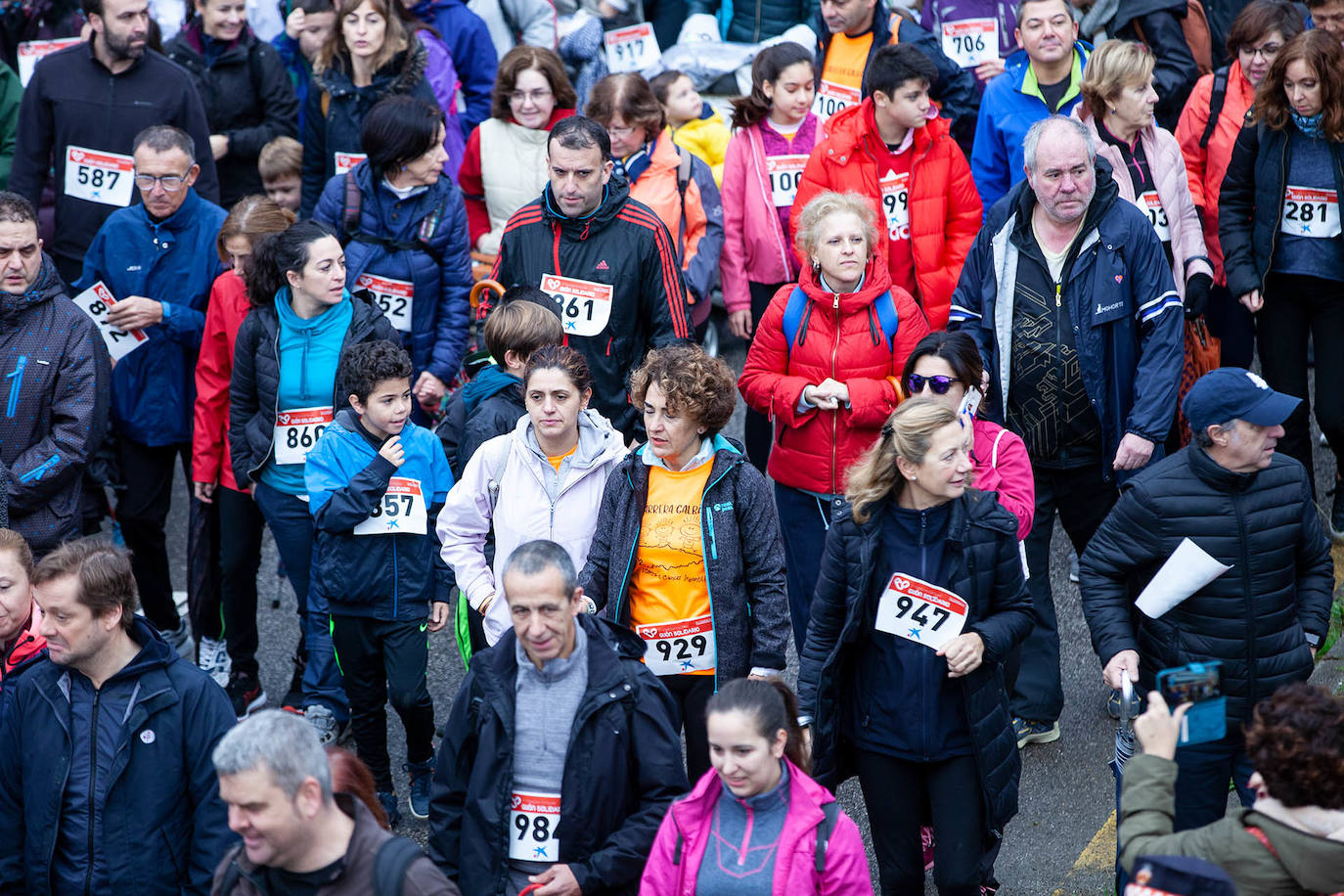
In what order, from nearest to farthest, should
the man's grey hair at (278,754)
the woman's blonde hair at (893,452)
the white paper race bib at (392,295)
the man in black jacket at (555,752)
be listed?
the man's grey hair at (278,754), the man in black jacket at (555,752), the woman's blonde hair at (893,452), the white paper race bib at (392,295)

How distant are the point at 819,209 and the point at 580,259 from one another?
1.13 metres

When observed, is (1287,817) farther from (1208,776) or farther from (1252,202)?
(1252,202)

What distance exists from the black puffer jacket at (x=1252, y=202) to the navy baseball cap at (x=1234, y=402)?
2390mm

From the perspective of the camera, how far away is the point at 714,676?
518cm

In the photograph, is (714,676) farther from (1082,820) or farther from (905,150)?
(905,150)

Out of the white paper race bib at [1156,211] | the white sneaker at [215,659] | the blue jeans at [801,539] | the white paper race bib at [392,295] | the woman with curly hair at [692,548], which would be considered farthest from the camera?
the white sneaker at [215,659]

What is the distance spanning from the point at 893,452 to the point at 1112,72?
284 centimetres

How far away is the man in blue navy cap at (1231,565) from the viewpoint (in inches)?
191

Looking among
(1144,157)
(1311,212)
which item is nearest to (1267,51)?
(1311,212)

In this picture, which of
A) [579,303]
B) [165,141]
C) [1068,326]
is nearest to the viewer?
[1068,326]

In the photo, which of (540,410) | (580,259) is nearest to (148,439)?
(580,259)

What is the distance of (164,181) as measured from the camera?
7293mm

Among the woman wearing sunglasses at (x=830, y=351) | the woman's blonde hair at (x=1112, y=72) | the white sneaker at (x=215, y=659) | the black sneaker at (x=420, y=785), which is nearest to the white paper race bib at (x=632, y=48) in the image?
the woman's blonde hair at (x=1112, y=72)

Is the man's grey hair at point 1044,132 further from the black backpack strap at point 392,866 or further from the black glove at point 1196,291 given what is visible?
the black backpack strap at point 392,866
